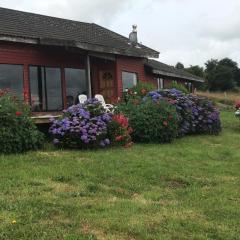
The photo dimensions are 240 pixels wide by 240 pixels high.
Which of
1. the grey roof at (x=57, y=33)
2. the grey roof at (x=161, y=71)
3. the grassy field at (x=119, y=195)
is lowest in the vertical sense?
the grassy field at (x=119, y=195)

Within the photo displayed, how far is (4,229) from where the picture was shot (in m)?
6.28

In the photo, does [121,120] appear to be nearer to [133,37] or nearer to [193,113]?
[193,113]

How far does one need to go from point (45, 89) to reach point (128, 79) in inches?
169

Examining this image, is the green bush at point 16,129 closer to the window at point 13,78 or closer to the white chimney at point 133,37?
the window at point 13,78

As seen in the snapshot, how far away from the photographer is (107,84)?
20797 mm

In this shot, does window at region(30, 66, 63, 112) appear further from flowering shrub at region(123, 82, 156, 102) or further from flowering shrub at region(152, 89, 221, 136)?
flowering shrub at region(152, 89, 221, 136)

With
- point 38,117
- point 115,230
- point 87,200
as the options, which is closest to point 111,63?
point 38,117

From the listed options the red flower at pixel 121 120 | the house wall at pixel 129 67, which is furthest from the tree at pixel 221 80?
the red flower at pixel 121 120

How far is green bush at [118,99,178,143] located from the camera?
14602 mm

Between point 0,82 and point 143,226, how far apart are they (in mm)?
10811

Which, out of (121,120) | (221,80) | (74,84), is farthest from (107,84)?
(221,80)

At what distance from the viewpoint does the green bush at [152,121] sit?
1460 centimetres

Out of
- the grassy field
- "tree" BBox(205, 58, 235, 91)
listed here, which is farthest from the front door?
"tree" BBox(205, 58, 235, 91)

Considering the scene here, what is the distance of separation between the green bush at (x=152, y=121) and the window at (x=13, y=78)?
375cm
